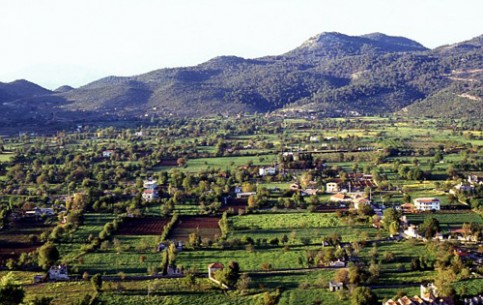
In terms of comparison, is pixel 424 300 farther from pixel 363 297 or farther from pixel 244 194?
pixel 244 194

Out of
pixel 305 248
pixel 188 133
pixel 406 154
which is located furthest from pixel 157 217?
pixel 188 133

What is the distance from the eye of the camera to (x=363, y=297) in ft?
83.1

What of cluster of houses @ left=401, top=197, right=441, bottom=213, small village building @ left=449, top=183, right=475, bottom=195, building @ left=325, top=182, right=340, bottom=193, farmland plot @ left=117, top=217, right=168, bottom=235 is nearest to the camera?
farmland plot @ left=117, top=217, right=168, bottom=235

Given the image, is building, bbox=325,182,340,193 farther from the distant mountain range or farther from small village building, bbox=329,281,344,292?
the distant mountain range

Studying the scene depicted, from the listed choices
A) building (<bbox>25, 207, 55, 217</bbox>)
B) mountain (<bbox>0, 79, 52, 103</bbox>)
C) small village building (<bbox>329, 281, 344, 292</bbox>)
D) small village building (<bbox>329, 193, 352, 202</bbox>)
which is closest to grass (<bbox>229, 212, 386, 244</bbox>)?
small village building (<bbox>329, 193, 352, 202</bbox>)

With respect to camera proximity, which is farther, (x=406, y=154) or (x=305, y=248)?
(x=406, y=154)

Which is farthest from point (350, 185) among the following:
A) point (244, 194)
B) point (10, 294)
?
point (10, 294)

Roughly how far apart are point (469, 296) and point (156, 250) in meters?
16.5

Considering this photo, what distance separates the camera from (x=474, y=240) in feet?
118

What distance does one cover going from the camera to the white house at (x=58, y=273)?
30281mm

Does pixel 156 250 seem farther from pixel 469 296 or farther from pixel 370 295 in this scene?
pixel 469 296

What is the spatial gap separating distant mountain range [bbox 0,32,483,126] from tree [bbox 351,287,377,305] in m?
98.9

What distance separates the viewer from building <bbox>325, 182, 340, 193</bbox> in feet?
172

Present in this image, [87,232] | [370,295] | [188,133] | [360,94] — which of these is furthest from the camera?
[360,94]
